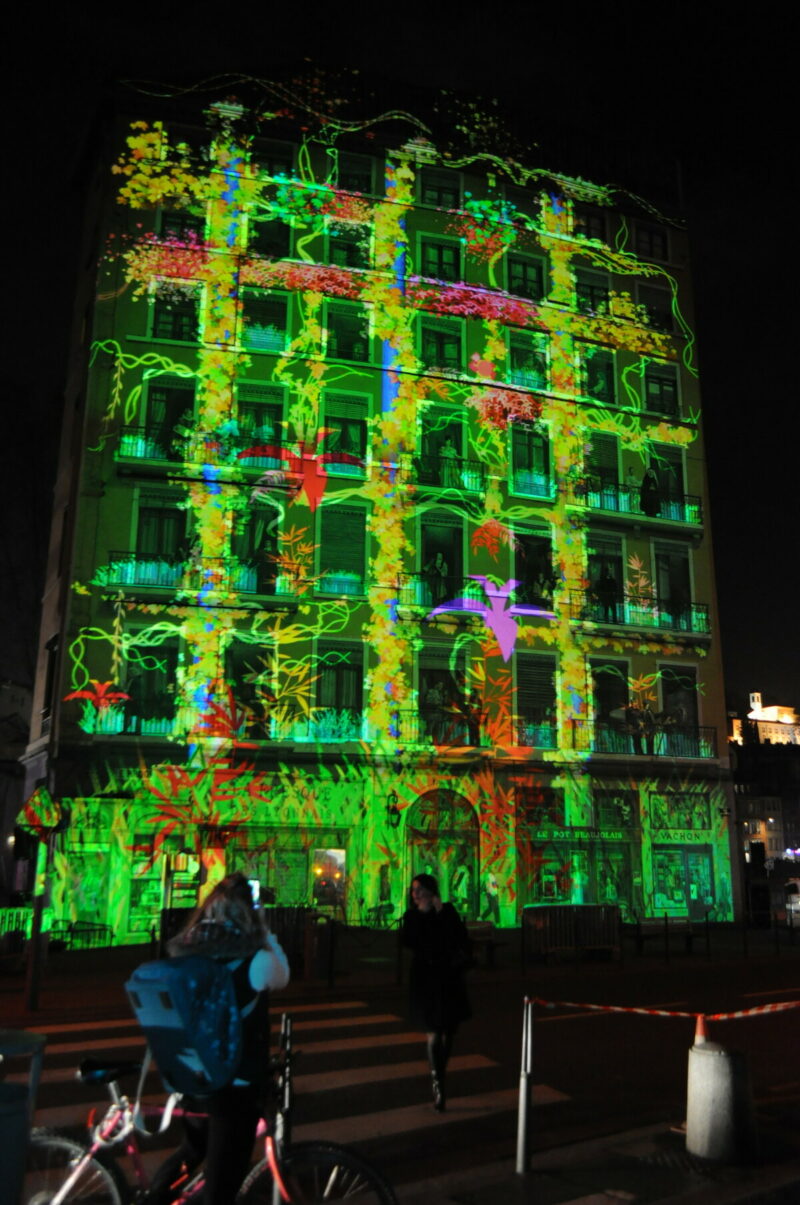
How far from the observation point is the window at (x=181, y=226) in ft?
93.1

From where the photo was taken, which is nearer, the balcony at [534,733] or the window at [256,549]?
the window at [256,549]

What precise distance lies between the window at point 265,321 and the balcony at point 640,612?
11.6 m

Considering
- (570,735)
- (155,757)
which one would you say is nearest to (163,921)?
(155,757)

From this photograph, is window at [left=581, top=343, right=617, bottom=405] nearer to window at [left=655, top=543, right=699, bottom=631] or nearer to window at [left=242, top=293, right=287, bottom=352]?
window at [left=655, top=543, right=699, bottom=631]

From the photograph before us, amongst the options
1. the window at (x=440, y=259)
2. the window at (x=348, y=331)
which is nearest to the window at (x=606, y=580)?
the window at (x=348, y=331)

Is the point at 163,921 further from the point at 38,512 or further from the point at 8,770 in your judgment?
the point at 38,512

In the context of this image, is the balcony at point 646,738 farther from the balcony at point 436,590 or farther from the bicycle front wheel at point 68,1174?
the bicycle front wheel at point 68,1174

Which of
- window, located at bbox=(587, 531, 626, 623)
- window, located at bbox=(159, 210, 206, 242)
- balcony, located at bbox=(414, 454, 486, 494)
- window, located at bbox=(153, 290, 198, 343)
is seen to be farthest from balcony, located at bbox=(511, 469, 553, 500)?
window, located at bbox=(159, 210, 206, 242)

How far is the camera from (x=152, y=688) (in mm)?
25094

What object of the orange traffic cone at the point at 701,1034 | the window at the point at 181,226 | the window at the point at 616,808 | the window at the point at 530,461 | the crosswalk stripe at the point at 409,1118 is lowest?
the crosswalk stripe at the point at 409,1118

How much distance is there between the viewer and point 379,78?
30.8 m

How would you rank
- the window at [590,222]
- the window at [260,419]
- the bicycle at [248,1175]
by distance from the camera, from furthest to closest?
1. the window at [590,222]
2. the window at [260,419]
3. the bicycle at [248,1175]

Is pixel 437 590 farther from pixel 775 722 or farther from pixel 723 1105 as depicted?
pixel 775 722

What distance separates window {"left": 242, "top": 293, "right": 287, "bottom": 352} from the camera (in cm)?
2827
